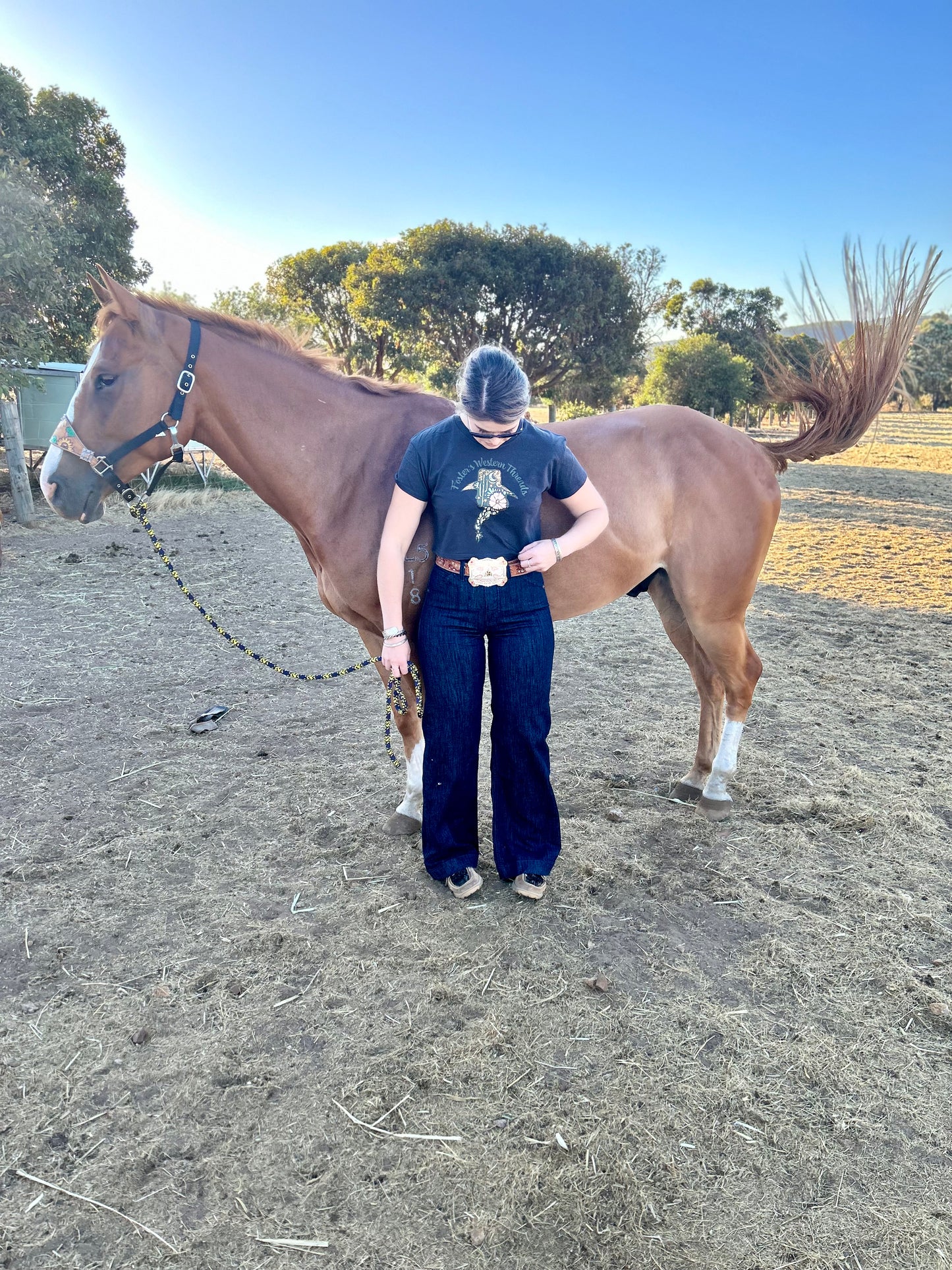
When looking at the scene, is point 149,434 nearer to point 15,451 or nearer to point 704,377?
point 15,451

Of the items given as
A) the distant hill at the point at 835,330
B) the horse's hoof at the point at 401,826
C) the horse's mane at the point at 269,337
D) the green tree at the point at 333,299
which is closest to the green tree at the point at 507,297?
the green tree at the point at 333,299

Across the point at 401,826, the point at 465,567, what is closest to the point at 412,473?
the point at 465,567

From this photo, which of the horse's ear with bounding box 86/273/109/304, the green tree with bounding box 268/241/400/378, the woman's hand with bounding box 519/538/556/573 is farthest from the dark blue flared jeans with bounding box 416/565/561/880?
the green tree with bounding box 268/241/400/378

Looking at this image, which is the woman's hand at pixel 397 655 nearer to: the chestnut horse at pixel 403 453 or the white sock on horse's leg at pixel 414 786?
the chestnut horse at pixel 403 453

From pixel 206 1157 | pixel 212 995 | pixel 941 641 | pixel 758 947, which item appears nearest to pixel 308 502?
pixel 212 995

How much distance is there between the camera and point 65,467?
287 cm

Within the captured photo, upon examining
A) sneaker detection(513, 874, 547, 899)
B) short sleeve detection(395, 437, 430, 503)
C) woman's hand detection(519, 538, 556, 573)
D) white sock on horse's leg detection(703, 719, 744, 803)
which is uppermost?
short sleeve detection(395, 437, 430, 503)

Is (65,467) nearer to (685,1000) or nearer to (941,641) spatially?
(685,1000)

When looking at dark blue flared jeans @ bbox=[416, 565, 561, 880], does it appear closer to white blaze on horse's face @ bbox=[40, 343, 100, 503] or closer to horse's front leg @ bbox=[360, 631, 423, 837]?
horse's front leg @ bbox=[360, 631, 423, 837]

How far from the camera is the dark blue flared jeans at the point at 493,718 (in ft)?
8.47

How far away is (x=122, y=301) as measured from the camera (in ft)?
8.78

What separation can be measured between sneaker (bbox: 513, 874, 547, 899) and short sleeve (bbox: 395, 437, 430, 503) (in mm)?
1563

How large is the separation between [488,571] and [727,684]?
164cm

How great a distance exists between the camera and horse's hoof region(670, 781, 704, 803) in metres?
3.57
